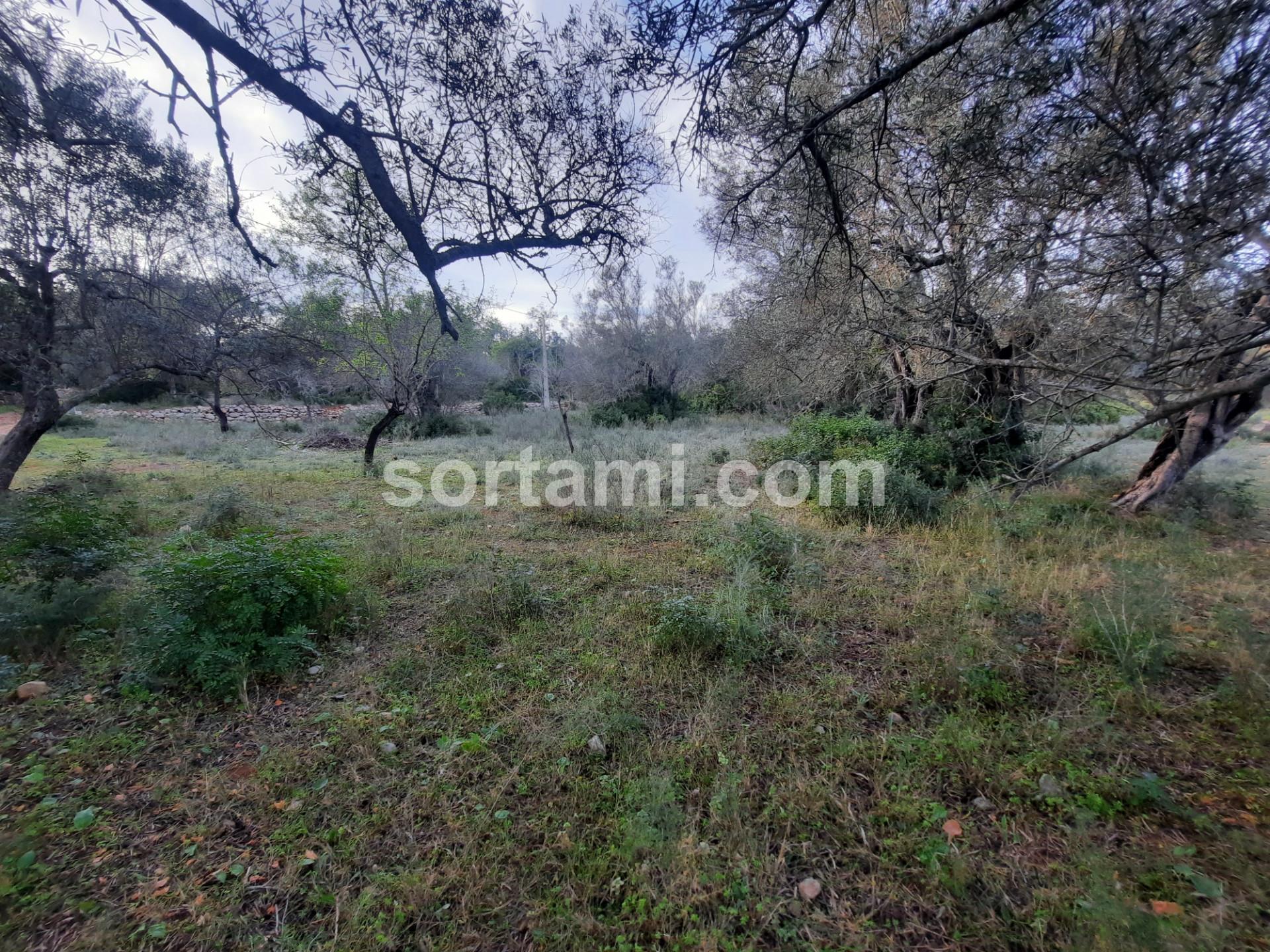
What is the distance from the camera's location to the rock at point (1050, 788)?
2047 millimetres

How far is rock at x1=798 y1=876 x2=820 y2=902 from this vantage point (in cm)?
170

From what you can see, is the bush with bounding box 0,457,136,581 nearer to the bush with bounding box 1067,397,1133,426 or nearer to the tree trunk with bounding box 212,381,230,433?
the tree trunk with bounding box 212,381,230,433

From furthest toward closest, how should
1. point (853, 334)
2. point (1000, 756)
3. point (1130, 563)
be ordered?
1. point (853, 334)
2. point (1130, 563)
3. point (1000, 756)

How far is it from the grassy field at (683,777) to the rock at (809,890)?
0.02 metres

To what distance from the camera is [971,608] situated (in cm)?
374

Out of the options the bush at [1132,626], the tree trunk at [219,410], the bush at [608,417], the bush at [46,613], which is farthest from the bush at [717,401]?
the bush at [46,613]

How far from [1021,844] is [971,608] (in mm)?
2204

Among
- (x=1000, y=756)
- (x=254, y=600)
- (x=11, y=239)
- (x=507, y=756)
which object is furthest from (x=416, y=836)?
(x=11, y=239)

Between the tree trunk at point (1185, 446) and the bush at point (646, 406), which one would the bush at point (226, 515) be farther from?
the bush at point (646, 406)

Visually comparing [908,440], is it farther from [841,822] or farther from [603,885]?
[603,885]

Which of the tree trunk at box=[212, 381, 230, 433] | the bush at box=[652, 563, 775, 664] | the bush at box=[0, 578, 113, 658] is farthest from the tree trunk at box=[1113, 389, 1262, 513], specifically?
the tree trunk at box=[212, 381, 230, 433]

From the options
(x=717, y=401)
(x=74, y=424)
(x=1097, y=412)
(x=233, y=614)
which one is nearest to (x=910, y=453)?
(x=1097, y=412)

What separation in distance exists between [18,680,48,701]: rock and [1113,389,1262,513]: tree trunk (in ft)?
32.9

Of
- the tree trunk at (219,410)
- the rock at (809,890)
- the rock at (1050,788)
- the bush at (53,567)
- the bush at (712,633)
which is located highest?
the tree trunk at (219,410)
